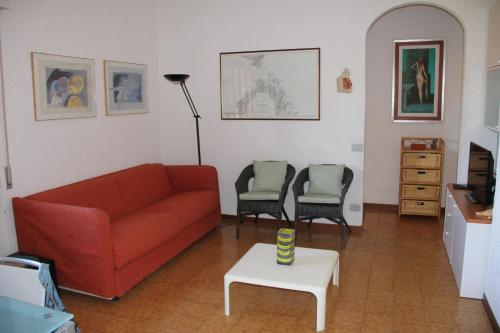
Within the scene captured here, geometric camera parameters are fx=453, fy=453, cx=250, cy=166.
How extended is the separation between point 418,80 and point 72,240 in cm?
467

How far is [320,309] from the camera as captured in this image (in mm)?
3113

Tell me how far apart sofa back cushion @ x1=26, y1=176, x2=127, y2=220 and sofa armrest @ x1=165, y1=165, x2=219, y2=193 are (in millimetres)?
957

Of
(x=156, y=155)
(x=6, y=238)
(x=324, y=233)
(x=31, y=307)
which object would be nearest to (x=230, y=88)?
(x=156, y=155)

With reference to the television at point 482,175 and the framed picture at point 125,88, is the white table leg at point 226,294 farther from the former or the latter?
the framed picture at point 125,88

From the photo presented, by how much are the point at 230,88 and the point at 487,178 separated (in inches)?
123

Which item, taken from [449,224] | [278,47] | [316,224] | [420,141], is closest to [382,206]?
[420,141]

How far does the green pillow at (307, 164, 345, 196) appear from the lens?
5.08 m

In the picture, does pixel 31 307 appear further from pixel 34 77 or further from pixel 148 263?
pixel 34 77

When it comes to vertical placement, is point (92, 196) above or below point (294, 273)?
above

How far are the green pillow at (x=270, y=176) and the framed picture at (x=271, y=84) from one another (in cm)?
59

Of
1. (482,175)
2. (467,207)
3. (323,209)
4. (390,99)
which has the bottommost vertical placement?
(323,209)

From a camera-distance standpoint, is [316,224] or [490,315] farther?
[316,224]

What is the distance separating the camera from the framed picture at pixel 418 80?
230 inches

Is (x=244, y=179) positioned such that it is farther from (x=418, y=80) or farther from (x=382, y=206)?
(x=418, y=80)
